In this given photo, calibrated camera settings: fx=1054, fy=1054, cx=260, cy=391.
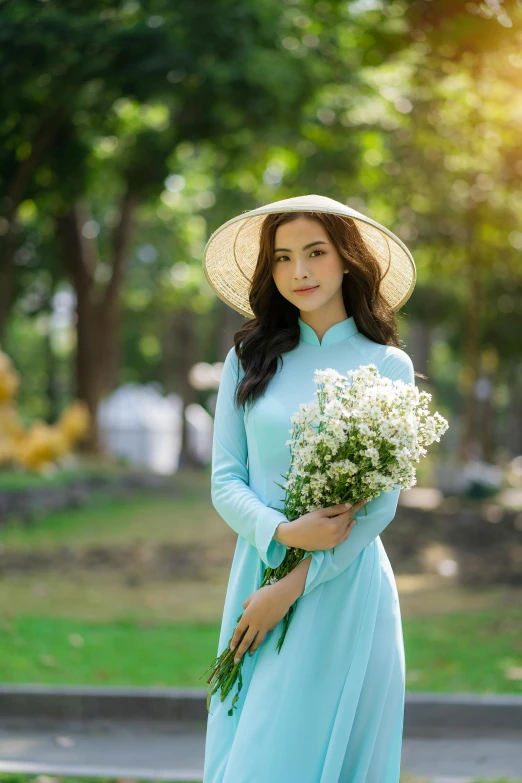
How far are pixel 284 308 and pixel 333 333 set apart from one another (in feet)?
0.70

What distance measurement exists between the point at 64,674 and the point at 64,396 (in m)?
44.8

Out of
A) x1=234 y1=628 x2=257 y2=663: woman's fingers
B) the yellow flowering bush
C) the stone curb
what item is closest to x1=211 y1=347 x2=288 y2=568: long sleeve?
x1=234 y1=628 x2=257 y2=663: woman's fingers

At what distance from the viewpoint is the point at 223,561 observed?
Answer: 12281 mm

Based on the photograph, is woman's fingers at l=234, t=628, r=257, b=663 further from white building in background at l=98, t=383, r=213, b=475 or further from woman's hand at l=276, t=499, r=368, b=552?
white building in background at l=98, t=383, r=213, b=475

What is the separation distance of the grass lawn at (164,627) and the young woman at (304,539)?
12.5 feet

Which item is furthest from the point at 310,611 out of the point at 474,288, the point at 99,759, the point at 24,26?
the point at 474,288

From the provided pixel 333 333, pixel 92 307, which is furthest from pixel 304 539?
pixel 92 307

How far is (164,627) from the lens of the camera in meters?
8.41

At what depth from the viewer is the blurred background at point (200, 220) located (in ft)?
26.9

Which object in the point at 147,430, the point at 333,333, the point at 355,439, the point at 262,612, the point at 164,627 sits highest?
the point at 333,333

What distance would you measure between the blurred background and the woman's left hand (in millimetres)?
2394

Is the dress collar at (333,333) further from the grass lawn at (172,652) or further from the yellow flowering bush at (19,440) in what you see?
the yellow flowering bush at (19,440)

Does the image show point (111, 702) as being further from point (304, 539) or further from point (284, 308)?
point (304, 539)

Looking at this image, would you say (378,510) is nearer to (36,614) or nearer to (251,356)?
(251,356)
